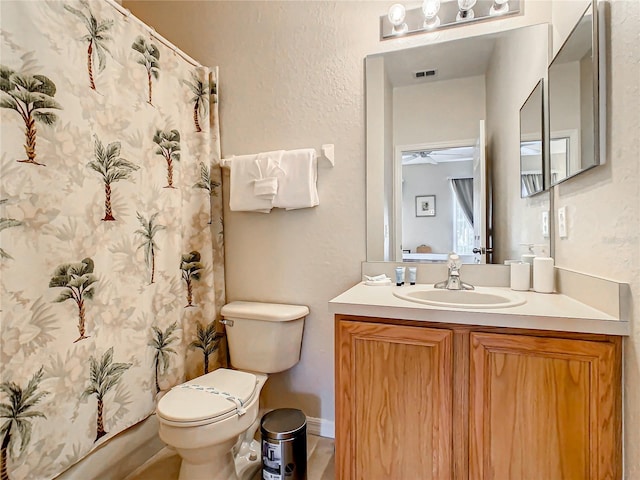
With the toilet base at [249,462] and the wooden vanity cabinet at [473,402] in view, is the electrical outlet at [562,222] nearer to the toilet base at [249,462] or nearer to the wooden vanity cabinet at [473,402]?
the wooden vanity cabinet at [473,402]

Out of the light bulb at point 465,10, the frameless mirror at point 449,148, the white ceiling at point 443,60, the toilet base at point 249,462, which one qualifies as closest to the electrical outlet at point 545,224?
the frameless mirror at point 449,148

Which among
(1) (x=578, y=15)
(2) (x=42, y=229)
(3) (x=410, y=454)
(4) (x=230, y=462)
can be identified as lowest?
(4) (x=230, y=462)

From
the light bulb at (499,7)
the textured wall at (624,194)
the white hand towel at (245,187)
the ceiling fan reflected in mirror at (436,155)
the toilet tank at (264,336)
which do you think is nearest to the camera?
the textured wall at (624,194)

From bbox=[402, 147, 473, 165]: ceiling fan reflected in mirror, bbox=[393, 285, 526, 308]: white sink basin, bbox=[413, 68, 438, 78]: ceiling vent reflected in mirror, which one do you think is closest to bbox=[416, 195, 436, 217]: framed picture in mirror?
bbox=[402, 147, 473, 165]: ceiling fan reflected in mirror

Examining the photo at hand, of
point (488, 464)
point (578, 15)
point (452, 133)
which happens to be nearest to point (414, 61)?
point (452, 133)

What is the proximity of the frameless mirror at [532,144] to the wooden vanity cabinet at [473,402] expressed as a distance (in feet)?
2.51

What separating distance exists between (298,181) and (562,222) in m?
1.19

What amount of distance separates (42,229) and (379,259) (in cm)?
140

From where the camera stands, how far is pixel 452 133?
1.61 metres

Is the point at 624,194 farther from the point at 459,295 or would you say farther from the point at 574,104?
the point at 459,295

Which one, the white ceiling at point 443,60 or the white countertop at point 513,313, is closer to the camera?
the white countertop at point 513,313

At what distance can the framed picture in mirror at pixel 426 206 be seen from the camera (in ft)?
5.34

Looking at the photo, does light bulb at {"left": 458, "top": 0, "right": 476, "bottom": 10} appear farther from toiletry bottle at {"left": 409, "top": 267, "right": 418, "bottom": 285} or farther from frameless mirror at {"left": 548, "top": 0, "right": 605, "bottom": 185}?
toiletry bottle at {"left": 409, "top": 267, "right": 418, "bottom": 285}

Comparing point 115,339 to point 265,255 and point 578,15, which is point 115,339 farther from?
point 578,15
